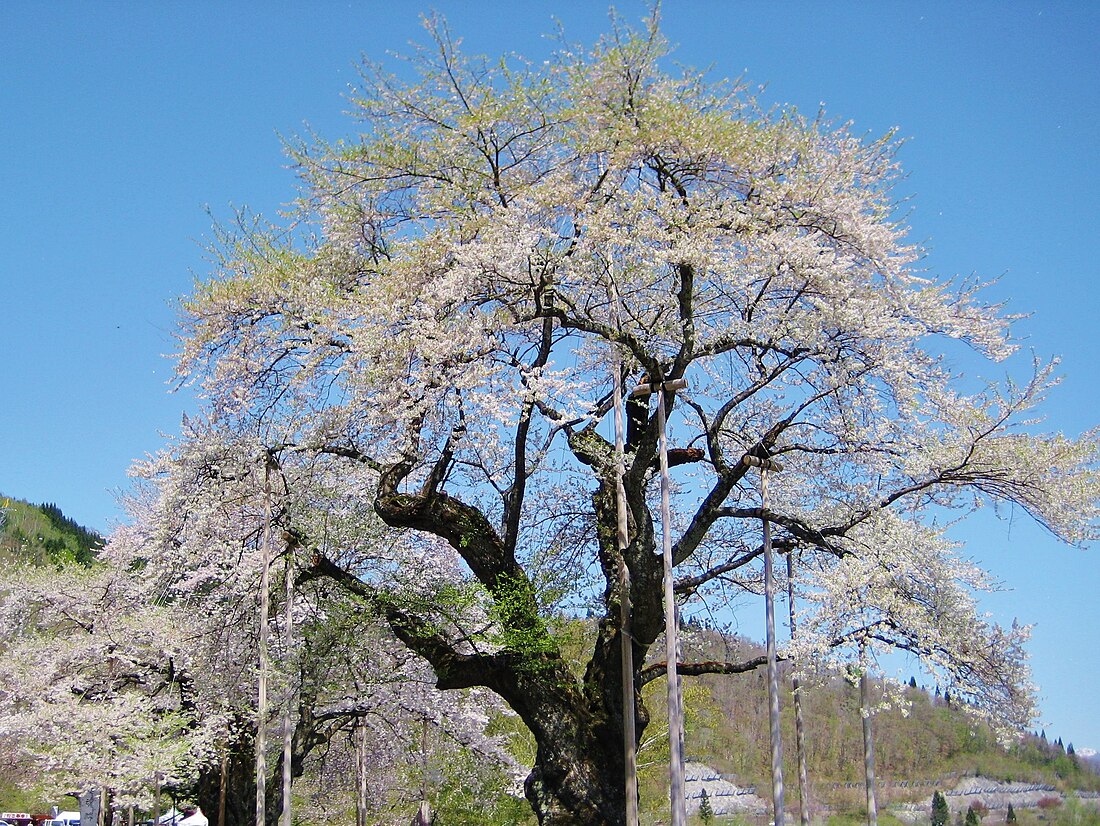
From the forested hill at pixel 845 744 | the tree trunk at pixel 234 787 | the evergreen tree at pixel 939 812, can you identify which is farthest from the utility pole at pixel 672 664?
the evergreen tree at pixel 939 812

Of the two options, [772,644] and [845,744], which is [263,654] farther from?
[845,744]

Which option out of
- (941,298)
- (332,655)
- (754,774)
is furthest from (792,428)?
(754,774)

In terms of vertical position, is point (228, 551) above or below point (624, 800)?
above

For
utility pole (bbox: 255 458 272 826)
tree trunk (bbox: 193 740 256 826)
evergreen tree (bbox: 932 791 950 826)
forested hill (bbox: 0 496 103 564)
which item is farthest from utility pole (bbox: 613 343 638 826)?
forested hill (bbox: 0 496 103 564)

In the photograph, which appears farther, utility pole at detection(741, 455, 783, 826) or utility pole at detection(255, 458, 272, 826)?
utility pole at detection(255, 458, 272, 826)

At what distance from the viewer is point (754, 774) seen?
2520 inches

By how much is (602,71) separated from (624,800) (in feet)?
38.7

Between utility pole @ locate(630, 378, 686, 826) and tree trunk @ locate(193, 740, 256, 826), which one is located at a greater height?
utility pole @ locate(630, 378, 686, 826)

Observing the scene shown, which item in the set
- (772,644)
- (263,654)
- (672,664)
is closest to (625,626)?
(672,664)

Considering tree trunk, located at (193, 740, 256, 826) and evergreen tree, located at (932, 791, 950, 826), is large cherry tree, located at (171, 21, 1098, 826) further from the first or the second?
evergreen tree, located at (932, 791, 950, 826)

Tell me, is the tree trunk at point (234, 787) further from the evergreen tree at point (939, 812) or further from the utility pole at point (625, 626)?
the evergreen tree at point (939, 812)

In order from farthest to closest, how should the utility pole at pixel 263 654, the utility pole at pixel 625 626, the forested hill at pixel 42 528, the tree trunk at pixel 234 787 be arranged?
the forested hill at pixel 42 528 → the tree trunk at pixel 234 787 → the utility pole at pixel 263 654 → the utility pole at pixel 625 626

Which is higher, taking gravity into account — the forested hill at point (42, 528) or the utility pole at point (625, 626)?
the forested hill at point (42, 528)

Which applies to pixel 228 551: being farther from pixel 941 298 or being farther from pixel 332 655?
pixel 941 298
